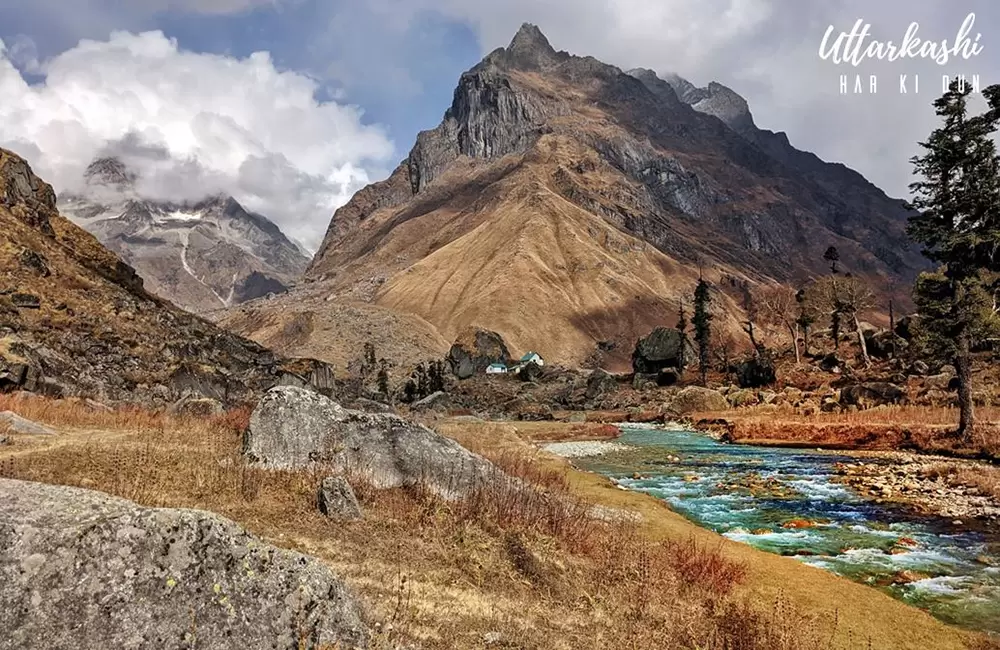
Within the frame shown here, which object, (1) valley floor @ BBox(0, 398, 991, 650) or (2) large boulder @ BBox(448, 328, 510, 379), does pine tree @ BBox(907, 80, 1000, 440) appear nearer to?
(1) valley floor @ BBox(0, 398, 991, 650)

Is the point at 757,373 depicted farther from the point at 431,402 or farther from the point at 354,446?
the point at 354,446

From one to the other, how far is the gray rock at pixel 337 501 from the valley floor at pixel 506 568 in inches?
9.7

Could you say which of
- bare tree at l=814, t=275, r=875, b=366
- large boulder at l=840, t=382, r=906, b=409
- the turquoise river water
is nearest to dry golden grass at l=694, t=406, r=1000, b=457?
large boulder at l=840, t=382, r=906, b=409

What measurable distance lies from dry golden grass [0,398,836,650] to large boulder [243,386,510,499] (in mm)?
670

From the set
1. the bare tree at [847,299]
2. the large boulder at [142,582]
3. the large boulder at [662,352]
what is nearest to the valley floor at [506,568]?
the large boulder at [142,582]

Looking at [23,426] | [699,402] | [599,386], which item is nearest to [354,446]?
[23,426]

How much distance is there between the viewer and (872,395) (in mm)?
51781

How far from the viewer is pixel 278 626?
18.6 feet

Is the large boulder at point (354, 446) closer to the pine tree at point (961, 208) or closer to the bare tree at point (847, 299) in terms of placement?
the pine tree at point (961, 208)

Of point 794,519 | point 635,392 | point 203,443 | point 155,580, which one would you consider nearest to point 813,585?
point 794,519

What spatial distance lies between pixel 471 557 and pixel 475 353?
10675cm

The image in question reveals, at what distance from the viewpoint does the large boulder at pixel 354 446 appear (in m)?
14.5

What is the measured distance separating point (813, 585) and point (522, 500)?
656cm

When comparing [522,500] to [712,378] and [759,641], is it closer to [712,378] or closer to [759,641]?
[759,641]
